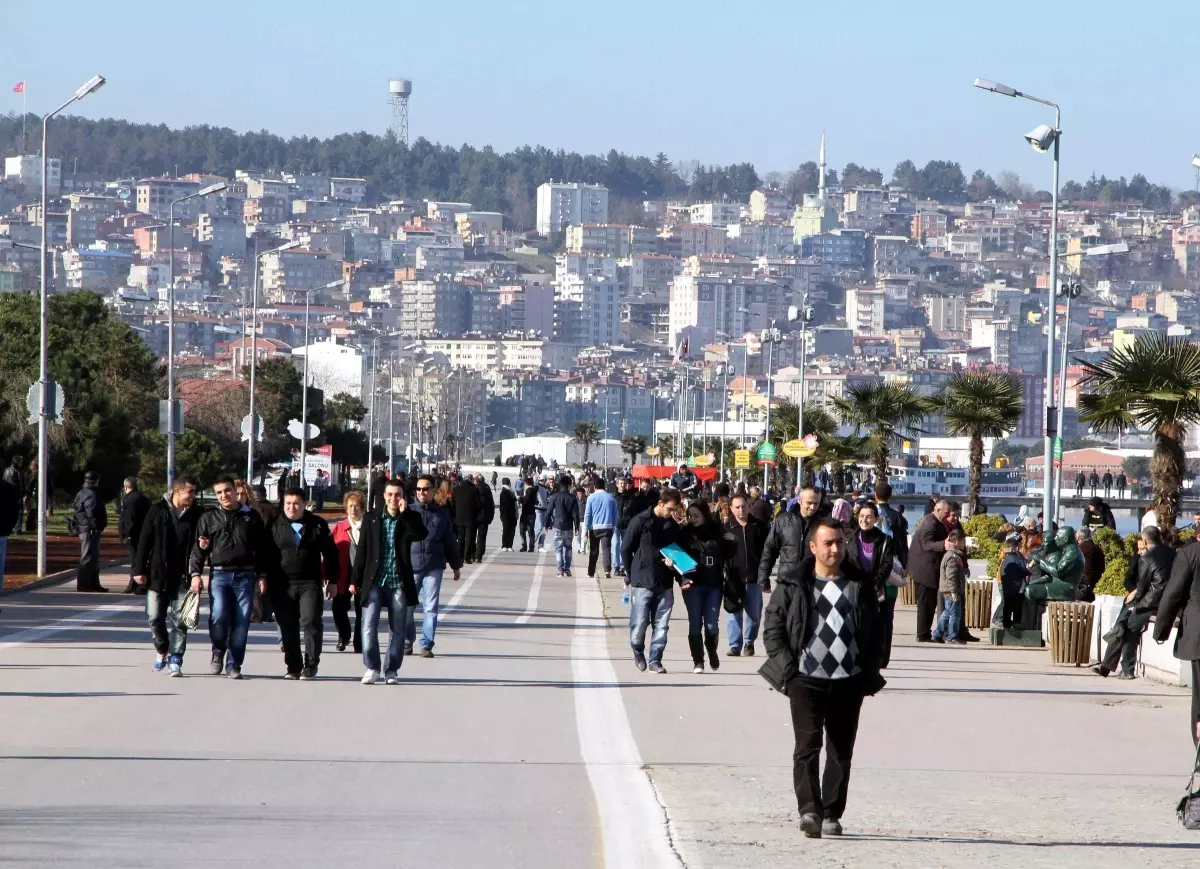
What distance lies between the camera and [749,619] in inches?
669

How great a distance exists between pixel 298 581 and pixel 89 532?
977 cm

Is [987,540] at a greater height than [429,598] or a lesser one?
lesser

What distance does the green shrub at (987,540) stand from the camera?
2377 centimetres

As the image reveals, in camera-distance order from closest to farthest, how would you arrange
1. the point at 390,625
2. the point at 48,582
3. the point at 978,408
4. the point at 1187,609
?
1. the point at 1187,609
2. the point at 390,625
3. the point at 48,582
4. the point at 978,408

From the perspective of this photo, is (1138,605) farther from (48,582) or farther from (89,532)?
(48,582)

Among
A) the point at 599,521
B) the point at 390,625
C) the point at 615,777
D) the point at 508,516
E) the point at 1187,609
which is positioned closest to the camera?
the point at 1187,609

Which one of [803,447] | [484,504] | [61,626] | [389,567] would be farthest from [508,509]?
Answer: [389,567]

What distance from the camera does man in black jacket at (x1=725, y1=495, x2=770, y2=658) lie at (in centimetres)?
1684

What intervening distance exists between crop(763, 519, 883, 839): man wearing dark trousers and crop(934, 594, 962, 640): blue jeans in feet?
38.5

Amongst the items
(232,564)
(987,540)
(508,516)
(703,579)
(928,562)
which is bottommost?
(508,516)

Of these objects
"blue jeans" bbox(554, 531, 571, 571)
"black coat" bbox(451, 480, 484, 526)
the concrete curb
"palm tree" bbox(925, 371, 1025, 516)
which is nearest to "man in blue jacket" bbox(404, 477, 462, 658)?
the concrete curb

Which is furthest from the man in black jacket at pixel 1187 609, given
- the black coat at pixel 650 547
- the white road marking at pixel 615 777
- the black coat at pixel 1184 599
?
the black coat at pixel 650 547

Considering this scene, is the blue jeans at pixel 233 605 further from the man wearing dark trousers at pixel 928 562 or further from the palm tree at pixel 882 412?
the palm tree at pixel 882 412

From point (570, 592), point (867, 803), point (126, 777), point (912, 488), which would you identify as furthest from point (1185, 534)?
point (912, 488)
